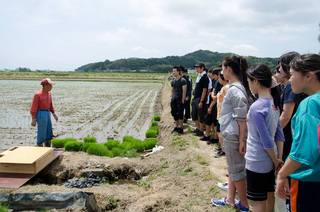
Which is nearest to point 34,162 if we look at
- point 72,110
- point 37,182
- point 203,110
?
point 37,182

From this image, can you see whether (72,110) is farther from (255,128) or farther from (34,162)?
(255,128)

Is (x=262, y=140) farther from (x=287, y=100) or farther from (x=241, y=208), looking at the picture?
(x=241, y=208)

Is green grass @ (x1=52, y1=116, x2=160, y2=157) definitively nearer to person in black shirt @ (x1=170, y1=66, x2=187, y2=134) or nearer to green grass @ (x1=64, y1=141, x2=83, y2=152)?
green grass @ (x1=64, y1=141, x2=83, y2=152)

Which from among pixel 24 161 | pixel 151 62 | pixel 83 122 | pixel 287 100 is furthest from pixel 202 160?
pixel 151 62

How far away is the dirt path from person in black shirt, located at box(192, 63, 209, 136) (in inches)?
19.3

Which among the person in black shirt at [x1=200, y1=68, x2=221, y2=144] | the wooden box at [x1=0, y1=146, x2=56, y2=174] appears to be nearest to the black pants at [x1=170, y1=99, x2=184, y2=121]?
the person in black shirt at [x1=200, y1=68, x2=221, y2=144]

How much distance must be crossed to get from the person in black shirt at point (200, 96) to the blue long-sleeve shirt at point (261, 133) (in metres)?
5.07

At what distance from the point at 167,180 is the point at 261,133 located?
316 cm

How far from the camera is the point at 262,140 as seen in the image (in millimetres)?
3182

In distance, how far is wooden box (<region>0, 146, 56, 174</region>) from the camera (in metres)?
6.02

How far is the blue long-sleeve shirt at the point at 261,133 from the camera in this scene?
318cm

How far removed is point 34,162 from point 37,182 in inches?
28.2

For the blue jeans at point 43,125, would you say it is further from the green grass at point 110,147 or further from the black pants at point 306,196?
the black pants at point 306,196

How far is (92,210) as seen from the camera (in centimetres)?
491
